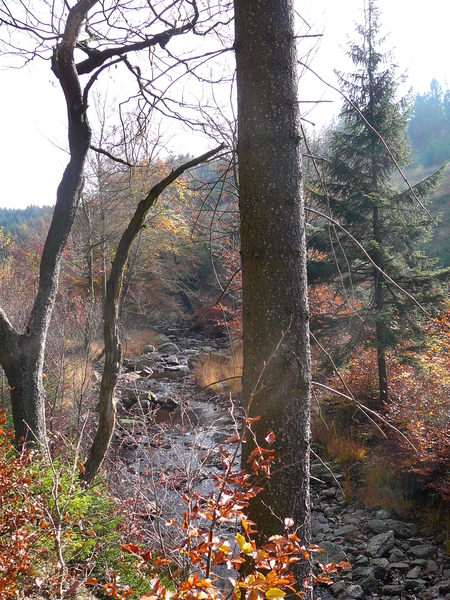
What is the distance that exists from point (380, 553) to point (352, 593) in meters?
0.89

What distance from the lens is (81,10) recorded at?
3.48 metres

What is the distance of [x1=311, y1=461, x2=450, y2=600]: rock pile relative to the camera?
15.4 ft

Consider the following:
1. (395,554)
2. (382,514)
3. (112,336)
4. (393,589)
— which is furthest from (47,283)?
(382,514)

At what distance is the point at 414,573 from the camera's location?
4902 mm

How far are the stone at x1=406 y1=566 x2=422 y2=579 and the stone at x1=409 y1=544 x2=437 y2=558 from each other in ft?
0.86

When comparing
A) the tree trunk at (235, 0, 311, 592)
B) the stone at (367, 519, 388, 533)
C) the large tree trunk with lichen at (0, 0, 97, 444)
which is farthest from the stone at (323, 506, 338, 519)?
the tree trunk at (235, 0, 311, 592)

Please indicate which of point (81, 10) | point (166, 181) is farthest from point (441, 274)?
point (81, 10)

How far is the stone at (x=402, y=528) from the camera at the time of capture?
18.7 ft

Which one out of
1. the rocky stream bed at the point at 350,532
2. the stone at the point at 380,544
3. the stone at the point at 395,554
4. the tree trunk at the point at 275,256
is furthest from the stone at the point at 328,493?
the tree trunk at the point at 275,256

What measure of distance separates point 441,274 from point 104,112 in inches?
369

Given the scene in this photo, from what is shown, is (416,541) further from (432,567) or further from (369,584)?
(369,584)

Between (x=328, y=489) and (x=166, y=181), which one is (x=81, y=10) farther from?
(x=328, y=489)

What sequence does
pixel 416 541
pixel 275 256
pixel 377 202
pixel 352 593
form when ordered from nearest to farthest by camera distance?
pixel 275 256 < pixel 352 593 < pixel 416 541 < pixel 377 202

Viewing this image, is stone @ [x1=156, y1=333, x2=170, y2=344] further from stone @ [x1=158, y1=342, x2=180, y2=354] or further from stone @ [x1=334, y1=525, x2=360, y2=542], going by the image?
stone @ [x1=334, y1=525, x2=360, y2=542]
